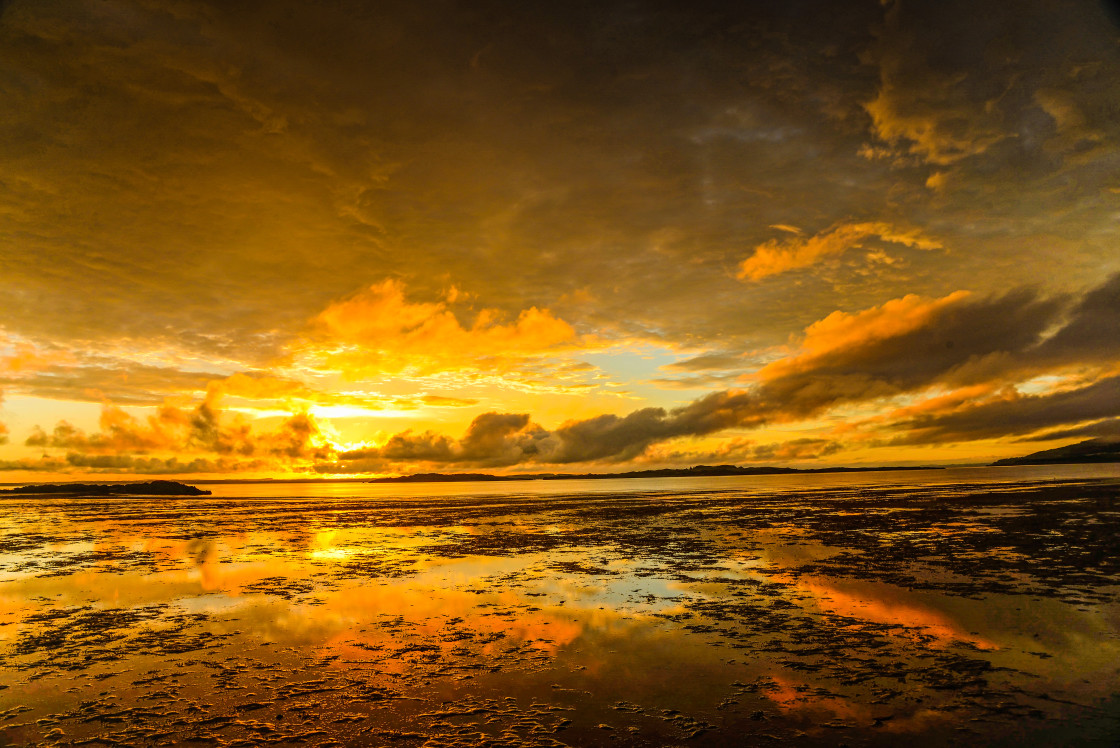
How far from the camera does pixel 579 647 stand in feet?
37.8

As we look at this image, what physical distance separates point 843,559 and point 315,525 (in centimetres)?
3542

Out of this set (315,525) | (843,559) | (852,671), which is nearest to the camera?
(852,671)

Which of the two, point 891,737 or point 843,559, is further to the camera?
point 843,559

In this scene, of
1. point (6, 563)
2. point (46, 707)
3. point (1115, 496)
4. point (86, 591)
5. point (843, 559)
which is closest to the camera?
point (46, 707)

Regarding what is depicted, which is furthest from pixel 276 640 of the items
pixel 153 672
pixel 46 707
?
pixel 46 707

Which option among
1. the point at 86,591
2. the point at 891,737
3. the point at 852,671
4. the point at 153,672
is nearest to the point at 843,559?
the point at 852,671

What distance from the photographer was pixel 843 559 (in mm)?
20953

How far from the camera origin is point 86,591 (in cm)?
1789

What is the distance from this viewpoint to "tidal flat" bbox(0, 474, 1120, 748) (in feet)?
26.3

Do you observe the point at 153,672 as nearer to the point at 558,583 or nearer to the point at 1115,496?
the point at 558,583

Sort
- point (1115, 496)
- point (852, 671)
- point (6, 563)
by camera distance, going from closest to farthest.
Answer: point (852, 671) < point (6, 563) < point (1115, 496)

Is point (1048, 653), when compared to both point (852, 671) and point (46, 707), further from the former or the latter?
point (46, 707)

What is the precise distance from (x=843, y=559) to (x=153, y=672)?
68.1 feet

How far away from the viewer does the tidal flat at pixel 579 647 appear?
8.02 meters
